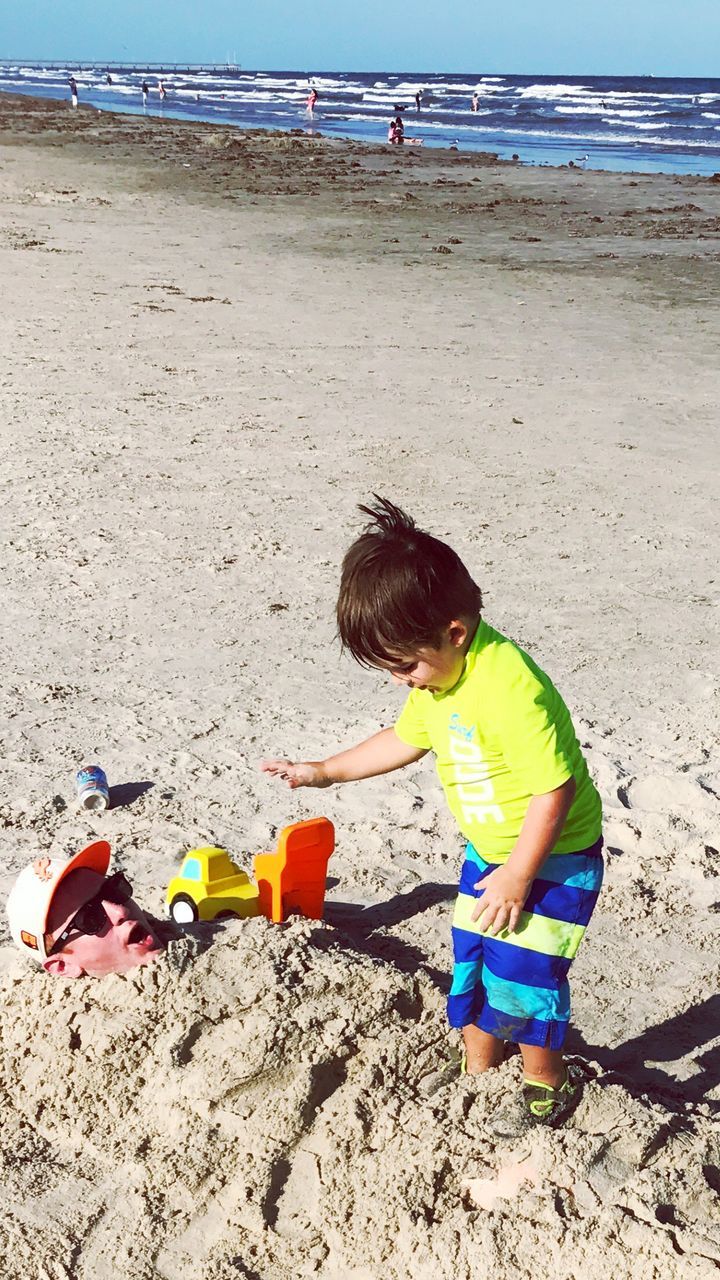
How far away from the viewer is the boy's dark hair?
2.29m

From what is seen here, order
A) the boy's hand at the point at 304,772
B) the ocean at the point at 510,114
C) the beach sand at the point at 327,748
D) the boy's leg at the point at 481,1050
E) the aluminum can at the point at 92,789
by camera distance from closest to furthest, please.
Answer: the beach sand at the point at 327,748 → the boy's leg at the point at 481,1050 → the boy's hand at the point at 304,772 → the aluminum can at the point at 92,789 → the ocean at the point at 510,114

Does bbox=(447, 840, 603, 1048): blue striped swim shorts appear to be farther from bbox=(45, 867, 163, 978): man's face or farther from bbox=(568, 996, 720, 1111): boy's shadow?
bbox=(45, 867, 163, 978): man's face

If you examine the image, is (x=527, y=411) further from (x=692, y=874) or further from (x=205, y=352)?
(x=692, y=874)

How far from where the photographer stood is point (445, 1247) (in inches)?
91.4

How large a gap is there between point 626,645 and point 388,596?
123 inches

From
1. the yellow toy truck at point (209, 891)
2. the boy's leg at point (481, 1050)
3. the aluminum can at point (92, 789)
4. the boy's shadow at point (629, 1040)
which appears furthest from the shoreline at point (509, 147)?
the boy's leg at point (481, 1050)

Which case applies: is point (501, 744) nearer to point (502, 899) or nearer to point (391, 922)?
point (502, 899)

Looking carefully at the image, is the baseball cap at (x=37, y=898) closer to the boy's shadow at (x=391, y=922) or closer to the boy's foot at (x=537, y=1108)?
the boy's shadow at (x=391, y=922)

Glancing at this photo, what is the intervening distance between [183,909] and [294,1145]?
30.4 inches

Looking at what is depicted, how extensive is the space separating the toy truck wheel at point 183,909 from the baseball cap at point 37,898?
1.22ft

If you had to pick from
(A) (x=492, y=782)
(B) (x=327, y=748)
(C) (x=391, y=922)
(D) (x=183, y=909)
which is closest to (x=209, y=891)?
(D) (x=183, y=909)

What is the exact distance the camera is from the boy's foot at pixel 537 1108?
8.29 feet

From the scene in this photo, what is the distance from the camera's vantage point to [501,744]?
96.1 inches

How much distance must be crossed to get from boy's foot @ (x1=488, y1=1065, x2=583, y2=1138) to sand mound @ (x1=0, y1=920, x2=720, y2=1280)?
3 centimetres
